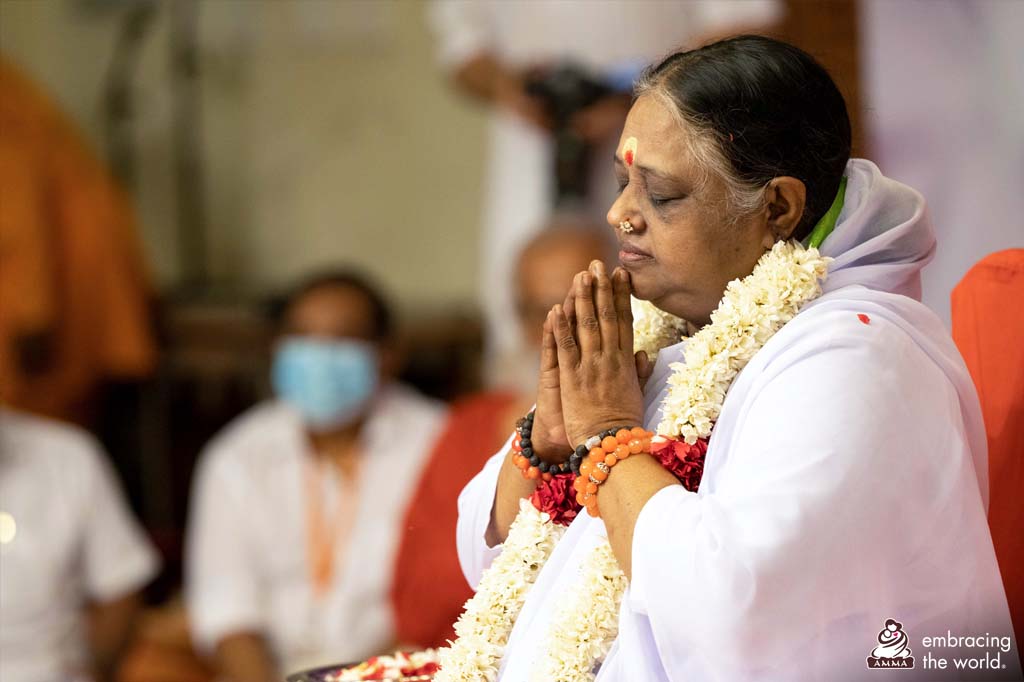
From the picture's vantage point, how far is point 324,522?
3893 mm

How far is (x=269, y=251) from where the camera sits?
5879mm

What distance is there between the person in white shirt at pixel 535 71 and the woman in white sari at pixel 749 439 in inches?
81.6

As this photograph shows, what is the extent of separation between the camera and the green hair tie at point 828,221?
1.69 meters

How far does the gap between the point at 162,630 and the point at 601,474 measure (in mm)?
2691

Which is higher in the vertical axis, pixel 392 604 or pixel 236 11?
pixel 236 11

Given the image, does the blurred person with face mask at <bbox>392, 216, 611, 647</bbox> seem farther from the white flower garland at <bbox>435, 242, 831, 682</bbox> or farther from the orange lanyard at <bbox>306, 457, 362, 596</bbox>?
the white flower garland at <bbox>435, 242, 831, 682</bbox>

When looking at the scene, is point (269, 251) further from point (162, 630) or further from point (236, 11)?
point (162, 630)

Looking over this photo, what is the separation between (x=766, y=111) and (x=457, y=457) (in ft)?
6.43

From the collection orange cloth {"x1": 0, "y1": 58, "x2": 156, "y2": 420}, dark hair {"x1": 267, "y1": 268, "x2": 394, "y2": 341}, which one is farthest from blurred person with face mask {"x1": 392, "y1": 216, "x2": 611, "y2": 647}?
orange cloth {"x1": 0, "y1": 58, "x2": 156, "y2": 420}

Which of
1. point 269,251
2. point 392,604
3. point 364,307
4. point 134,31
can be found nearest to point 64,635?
point 392,604

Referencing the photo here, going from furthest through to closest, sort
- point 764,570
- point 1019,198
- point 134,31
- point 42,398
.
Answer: point 134,31 < point 42,398 < point 1019,198 < point 764,570

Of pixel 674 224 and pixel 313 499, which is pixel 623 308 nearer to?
pixel 674 224

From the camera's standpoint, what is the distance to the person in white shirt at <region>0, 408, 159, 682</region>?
111 inches

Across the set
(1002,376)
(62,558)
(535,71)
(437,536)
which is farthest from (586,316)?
(535,71)
